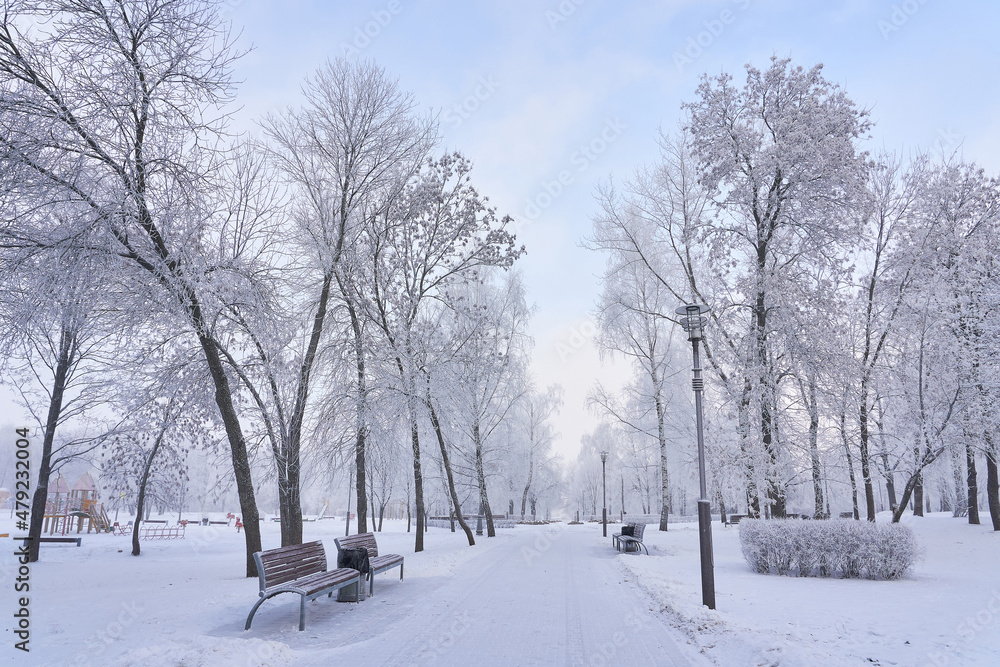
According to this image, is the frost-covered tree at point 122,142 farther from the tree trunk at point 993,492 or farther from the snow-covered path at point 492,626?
the tree trunk at point 993,492

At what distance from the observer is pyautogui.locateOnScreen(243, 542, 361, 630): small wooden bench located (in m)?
6.74

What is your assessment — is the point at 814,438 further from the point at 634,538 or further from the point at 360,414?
the point at 360,414

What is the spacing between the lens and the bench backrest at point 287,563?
22.5 feet

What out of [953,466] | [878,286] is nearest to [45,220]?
[878,286]

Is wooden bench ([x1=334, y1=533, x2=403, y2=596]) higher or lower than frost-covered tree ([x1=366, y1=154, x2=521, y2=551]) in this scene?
lower

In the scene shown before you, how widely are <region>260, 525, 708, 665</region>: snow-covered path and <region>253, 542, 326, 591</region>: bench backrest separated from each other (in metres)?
0.52

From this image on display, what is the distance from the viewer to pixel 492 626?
7.11 m

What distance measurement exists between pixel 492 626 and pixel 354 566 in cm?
327

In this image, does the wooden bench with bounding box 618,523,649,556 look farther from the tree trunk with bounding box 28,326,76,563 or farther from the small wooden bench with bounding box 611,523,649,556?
the tree trunk with bounding box 28,326,76,563

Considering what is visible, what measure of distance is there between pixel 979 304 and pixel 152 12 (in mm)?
20717

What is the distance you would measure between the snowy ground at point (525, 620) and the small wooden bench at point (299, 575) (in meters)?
0.40

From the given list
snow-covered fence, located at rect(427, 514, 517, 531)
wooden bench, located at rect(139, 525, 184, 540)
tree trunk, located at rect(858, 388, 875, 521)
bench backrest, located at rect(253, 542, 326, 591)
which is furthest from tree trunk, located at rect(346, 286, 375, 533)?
snow-covered fence, located at rect(427, 514, 517, 531)

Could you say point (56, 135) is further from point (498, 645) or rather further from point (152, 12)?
point (498, 645)

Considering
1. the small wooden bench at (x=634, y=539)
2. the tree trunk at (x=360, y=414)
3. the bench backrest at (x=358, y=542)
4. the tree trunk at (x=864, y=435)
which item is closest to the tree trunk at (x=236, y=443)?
the bench backrest at (x=358, y=542)
